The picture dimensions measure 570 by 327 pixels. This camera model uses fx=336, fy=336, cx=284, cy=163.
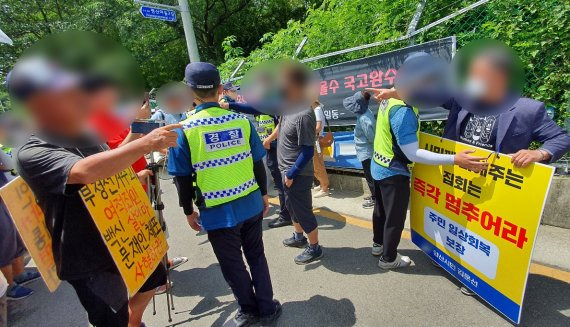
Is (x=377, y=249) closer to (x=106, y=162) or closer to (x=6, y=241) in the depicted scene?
(x=106, y=162)

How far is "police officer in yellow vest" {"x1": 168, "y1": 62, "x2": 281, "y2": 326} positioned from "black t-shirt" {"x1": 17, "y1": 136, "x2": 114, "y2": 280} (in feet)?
1.79

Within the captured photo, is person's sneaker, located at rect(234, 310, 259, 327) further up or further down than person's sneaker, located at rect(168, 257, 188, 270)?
further up

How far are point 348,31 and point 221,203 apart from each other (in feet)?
14.2

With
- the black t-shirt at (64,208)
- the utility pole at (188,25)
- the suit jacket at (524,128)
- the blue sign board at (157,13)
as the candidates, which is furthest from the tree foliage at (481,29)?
the black t-shirt at (64,208)

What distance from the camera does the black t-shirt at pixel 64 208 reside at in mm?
1486

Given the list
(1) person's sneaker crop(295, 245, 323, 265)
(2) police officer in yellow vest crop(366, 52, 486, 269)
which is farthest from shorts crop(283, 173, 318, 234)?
(2) police officer in yellow vest crop(366, 52, 486, 269)

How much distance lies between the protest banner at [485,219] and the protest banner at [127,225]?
2096 millimetres

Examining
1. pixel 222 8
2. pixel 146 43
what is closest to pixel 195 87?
pixel 146 43

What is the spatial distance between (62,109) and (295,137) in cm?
201

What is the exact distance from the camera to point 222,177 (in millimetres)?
2154

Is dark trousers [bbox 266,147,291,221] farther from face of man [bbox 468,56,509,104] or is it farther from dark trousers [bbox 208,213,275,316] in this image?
face of man [bbox 468,56,509,104]

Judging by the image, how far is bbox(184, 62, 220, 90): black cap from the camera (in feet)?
6.92

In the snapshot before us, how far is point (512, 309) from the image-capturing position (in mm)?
2059

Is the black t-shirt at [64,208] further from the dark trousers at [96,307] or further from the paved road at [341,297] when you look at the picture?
the paved road at [341,297]
